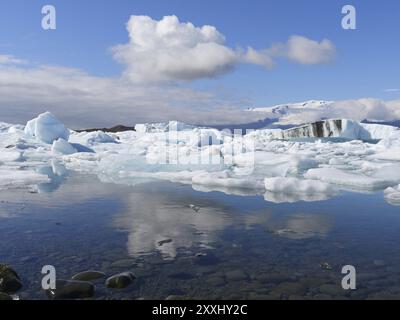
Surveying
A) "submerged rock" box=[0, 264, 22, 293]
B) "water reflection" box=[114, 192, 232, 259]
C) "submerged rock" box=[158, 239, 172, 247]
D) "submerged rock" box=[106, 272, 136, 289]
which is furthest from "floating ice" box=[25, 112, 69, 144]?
"submerged rock" box=[106, 272, 136, 289]

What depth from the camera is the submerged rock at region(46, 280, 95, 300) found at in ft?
16.1

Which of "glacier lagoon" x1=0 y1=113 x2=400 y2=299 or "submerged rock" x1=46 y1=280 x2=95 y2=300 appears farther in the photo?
"glacier lagoon" x1=0 y1=113 x2=400 y2=299

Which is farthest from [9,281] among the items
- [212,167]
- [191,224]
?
[212,167]

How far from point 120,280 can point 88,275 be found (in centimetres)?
53

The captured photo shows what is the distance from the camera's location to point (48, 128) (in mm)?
35781

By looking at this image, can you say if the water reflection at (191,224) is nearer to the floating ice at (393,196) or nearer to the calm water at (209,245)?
the calm water at (209,245)

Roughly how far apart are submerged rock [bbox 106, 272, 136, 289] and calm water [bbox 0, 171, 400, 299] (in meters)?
0.14

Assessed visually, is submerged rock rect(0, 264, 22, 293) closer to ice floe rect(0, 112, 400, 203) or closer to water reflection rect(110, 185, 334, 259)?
water reflection rect(110, 185, 334, 259)

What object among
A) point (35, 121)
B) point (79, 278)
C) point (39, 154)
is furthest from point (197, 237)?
point (35, 121)

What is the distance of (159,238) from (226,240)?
126 cm

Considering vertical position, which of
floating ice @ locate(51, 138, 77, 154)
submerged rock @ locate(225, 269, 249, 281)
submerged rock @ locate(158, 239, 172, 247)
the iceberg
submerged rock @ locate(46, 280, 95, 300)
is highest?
the iceberg

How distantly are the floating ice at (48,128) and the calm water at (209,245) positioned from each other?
2488 centimetres
